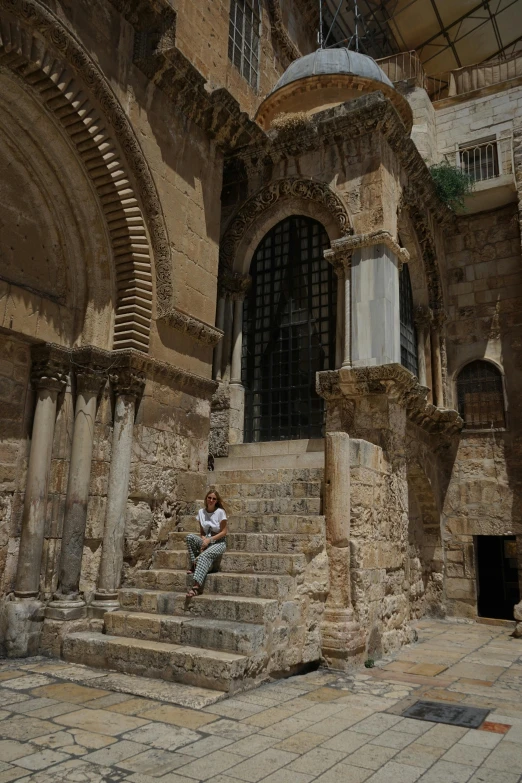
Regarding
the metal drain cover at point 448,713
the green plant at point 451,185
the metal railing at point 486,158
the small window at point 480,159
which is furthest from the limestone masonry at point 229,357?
the metal drain cover at point 448,713

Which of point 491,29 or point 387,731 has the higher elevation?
point 491,29

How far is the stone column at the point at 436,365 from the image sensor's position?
12.6 metres

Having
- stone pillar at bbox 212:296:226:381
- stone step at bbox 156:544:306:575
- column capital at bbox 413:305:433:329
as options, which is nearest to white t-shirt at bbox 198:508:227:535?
stone step at bbox 156:544:306:575

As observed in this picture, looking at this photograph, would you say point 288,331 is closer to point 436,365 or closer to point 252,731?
point 436,365

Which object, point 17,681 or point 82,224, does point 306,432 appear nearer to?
point 82,224

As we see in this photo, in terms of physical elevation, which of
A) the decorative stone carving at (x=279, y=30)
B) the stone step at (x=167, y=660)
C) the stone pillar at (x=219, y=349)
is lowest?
the stone step at (x=167, y=660)

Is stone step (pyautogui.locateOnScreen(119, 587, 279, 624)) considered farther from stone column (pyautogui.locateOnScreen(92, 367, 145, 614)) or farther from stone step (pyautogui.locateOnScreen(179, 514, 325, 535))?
stone step (pyautogui.locateOnScreen(179, 514, 325, 535))

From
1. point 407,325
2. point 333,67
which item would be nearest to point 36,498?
point 407,325

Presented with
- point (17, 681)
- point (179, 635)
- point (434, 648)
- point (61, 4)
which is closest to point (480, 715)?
point (179, 635)

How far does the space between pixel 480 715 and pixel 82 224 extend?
23.1 ft

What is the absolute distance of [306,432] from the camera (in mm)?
10672

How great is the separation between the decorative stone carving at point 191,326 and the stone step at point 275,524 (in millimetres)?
2618

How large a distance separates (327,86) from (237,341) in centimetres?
521

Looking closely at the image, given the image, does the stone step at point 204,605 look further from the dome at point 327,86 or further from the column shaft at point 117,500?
the dome at point 327,86
